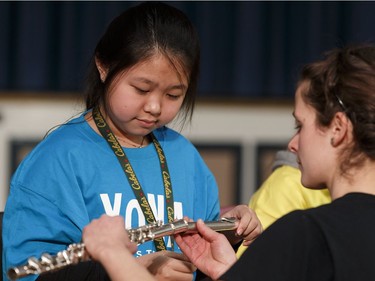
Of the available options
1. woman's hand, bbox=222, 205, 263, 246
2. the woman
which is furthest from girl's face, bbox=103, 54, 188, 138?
the woman

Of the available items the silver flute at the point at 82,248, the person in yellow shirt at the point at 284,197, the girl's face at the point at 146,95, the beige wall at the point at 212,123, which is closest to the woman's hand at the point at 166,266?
the silver flute at the point at 82,248

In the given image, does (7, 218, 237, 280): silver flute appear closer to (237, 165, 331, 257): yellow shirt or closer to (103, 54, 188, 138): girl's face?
(103, 54, 188, 138): girl's face

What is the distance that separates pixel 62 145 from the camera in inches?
93.2

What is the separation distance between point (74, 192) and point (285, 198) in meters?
1.01

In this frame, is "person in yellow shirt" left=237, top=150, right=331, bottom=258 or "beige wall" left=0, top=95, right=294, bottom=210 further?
"beige wall" left=0, top=95, right=294, bottom=210

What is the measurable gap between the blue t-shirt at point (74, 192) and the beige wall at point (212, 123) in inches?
67.7

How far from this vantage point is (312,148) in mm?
1954

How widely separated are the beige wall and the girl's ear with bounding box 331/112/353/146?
231 centimetres

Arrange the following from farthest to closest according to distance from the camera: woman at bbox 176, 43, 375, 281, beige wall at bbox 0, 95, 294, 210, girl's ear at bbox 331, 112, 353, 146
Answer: beige wall at bbox 0, 95, 294, 210 → girl's ear at bbox 331, 112, 353, 146 → woman at bbox 176, 43, 375, 281

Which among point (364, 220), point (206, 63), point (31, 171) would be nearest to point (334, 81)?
point (364, 220)

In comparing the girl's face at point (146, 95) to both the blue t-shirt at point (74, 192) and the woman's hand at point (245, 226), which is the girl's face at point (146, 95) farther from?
the woman's hand at point (245, 226)

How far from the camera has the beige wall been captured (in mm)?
4266

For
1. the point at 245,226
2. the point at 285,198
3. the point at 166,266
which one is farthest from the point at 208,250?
the point at 285,198

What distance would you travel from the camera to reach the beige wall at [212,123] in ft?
14.0
